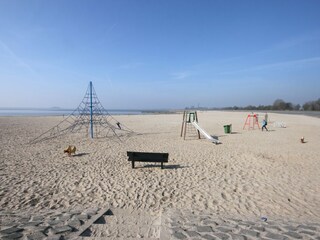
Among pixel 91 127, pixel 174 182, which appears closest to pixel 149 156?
pixel 174 182

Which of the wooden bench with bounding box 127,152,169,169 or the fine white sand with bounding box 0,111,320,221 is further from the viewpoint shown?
the wooden bench with bounding box 127,152,169,169

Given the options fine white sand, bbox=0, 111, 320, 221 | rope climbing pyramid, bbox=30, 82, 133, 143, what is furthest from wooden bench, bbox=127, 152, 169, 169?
rope climbing pyramid, bbox=30, 82, 133, 143

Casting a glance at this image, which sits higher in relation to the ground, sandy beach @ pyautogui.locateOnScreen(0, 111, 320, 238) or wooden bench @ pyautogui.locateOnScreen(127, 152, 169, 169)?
wooden bench @ pyautogui.locateOnScreen(127, 152, 169, 169)

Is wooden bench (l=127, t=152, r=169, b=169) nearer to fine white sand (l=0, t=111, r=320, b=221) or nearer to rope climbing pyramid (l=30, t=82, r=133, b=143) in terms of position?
fine white sand (l=0, t=111, r=320, b=221)

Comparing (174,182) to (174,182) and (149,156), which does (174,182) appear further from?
(149,156)

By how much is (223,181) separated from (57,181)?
5.20 m

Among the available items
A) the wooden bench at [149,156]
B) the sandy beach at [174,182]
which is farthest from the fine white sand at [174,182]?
the wooden bench at [149,156]

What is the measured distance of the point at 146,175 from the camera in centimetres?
737

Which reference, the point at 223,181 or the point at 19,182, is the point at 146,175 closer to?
the point at 223,181

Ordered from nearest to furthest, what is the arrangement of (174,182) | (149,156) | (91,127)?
(174,182) → (149,156) → (91,127)

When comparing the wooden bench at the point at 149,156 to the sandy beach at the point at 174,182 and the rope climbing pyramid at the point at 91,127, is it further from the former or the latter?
the rope climbing pyramid at the point at 91,127

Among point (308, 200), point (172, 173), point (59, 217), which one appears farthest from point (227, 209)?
point (59, 217)

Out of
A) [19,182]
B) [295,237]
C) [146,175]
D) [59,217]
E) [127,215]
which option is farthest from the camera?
[146,175]

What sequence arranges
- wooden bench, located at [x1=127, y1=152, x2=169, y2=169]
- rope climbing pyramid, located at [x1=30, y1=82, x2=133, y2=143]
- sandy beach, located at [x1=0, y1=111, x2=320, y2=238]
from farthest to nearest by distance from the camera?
rope climbing pyramid, located at [x1=30, y1=82, x2=133, y2=143] < wooden bench, located at [x1=127, y1=152, x2=169, y2=169] < sandy beach, located at [x1=0, y1=111, x2=320, y2=238]
